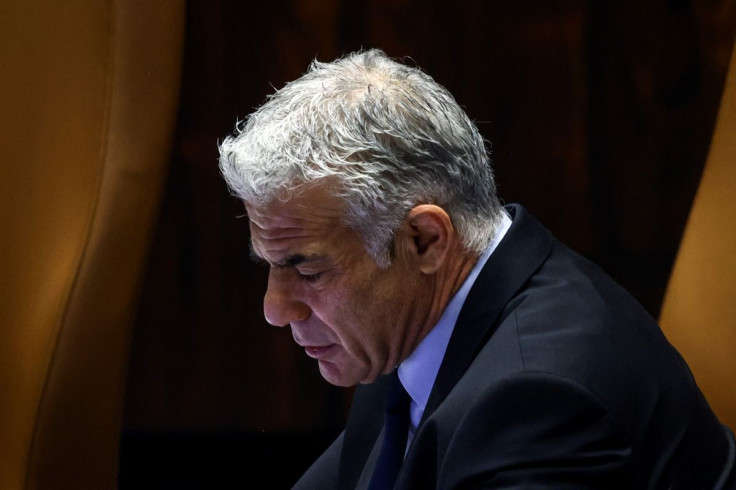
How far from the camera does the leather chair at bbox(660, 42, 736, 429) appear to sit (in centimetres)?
122

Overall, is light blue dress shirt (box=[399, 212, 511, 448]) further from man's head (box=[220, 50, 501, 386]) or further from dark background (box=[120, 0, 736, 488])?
dark background (box=[120, 0, 736, 488])

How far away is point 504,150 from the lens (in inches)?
72.9

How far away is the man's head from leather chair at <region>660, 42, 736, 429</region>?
288mm

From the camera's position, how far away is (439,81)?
1820mm

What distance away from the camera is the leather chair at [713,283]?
1.22 m

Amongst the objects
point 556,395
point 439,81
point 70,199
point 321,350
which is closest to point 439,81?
point 439,81

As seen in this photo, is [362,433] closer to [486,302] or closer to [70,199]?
[486,302]

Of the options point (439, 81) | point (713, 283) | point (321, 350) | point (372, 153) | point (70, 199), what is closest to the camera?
point (372, 153)

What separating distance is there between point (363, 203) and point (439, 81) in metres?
0.83

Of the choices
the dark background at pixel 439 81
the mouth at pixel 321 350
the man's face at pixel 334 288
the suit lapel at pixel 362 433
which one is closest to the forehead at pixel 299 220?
the man's face at pixel 334 288

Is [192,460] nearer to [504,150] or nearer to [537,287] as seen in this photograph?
[504,150]

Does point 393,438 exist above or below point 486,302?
below

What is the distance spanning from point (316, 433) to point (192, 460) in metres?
0.21

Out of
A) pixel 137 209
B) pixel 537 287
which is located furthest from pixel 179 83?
pixel 537 287
